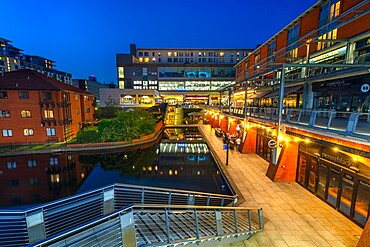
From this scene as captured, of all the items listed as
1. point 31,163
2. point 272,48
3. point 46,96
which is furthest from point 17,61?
point 272,48

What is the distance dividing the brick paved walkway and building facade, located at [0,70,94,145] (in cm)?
2563

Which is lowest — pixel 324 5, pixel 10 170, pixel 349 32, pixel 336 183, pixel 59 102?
pixel 10 170

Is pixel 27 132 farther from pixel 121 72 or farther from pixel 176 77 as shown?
pixel 176 77

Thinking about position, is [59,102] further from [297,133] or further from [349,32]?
[349,32]

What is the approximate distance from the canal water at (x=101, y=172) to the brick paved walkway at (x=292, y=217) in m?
2.27

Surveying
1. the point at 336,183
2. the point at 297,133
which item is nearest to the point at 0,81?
the point at 297,133

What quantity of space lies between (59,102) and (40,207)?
27.6 m

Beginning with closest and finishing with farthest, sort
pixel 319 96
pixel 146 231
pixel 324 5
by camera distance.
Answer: pixel 146 231, pixel 319 96, pixel 324 5

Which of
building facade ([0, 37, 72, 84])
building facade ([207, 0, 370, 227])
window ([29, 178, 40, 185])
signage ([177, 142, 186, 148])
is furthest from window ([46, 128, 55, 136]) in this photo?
building facade ([0, 37, 72, 84])

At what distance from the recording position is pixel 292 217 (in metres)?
7.89

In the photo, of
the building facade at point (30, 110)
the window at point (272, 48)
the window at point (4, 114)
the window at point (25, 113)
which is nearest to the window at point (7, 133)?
the building facade at point (30, 110)

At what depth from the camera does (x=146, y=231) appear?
4.77 metres

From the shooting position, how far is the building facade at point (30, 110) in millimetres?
24859

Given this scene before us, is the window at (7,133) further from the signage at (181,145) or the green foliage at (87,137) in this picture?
the signage at (181,145)
